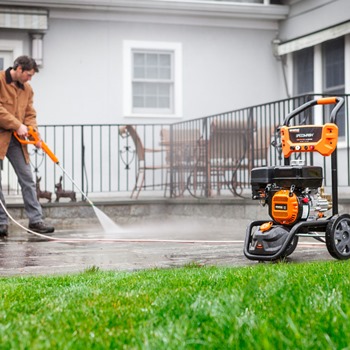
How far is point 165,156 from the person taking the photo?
47.1 ft

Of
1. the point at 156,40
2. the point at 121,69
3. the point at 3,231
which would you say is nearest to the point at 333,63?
the point at 156,40

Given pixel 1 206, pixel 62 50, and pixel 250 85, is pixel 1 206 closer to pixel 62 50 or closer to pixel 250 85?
pixel 62 50

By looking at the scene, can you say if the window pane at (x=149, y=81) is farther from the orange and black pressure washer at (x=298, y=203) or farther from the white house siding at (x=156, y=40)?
the orange and black pressure washer at (x=298, y=203)

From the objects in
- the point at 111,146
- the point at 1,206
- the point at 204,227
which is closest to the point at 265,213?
the point at 204,227

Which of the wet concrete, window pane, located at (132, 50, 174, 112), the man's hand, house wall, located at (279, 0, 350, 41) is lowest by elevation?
the wet concrete

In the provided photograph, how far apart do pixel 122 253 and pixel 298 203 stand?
78.5 inches

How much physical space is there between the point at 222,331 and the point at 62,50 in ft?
39.4

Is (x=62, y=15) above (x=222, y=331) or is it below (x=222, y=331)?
above

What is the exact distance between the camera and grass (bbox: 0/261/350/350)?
104 inches

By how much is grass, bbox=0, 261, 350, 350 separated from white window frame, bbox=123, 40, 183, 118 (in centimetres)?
1005

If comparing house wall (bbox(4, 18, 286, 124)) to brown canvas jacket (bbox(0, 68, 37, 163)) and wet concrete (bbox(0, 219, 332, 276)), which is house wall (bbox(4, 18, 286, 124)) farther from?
wet concrete (bbox(0, 219, 332, 276))

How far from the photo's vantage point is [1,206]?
923cm

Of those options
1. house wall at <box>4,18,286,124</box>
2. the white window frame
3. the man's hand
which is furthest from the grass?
the white window frame

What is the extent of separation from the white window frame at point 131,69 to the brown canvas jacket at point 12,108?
5.03 metres
